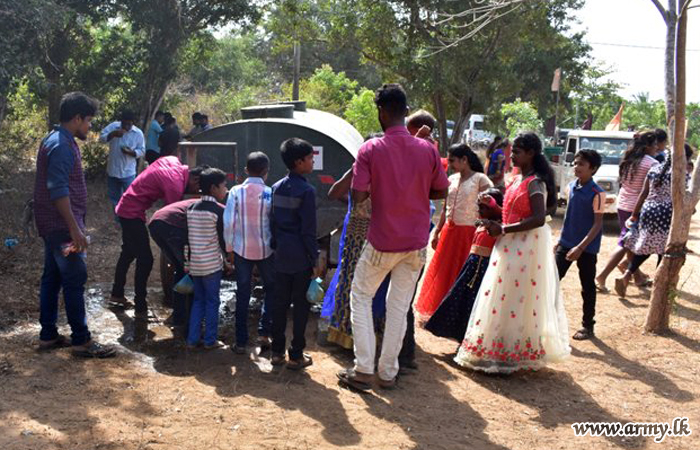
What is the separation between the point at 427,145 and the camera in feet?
14.7

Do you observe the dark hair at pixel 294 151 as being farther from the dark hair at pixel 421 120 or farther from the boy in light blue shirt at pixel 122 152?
the boy in light blue shirt at pixel 122 152

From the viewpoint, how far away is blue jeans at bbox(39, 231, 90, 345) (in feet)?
16.3

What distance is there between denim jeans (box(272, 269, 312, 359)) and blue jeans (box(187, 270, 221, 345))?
0.64m

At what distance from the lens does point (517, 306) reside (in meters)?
5.03

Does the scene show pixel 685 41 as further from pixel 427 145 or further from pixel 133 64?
pixel 133 64

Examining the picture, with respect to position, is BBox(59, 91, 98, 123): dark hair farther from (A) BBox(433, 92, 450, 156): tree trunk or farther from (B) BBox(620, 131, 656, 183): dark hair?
(A) BBox(433, 92, 450, 156): tree trunk

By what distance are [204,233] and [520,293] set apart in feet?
7.87

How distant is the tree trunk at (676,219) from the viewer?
5996 millimetres

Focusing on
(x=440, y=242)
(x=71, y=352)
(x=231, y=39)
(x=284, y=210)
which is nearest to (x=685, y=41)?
(x=440, y=242)

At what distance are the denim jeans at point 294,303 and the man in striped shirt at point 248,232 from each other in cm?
33

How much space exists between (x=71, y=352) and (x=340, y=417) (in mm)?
2193

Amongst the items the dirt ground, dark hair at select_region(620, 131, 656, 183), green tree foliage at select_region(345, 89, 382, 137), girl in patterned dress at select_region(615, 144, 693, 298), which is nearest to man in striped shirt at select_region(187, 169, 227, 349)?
the dirt ground

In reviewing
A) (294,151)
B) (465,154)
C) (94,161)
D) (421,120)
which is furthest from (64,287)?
(94,161)

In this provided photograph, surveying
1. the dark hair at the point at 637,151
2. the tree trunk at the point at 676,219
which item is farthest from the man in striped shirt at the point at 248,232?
the dark hair at the point at 637,151
